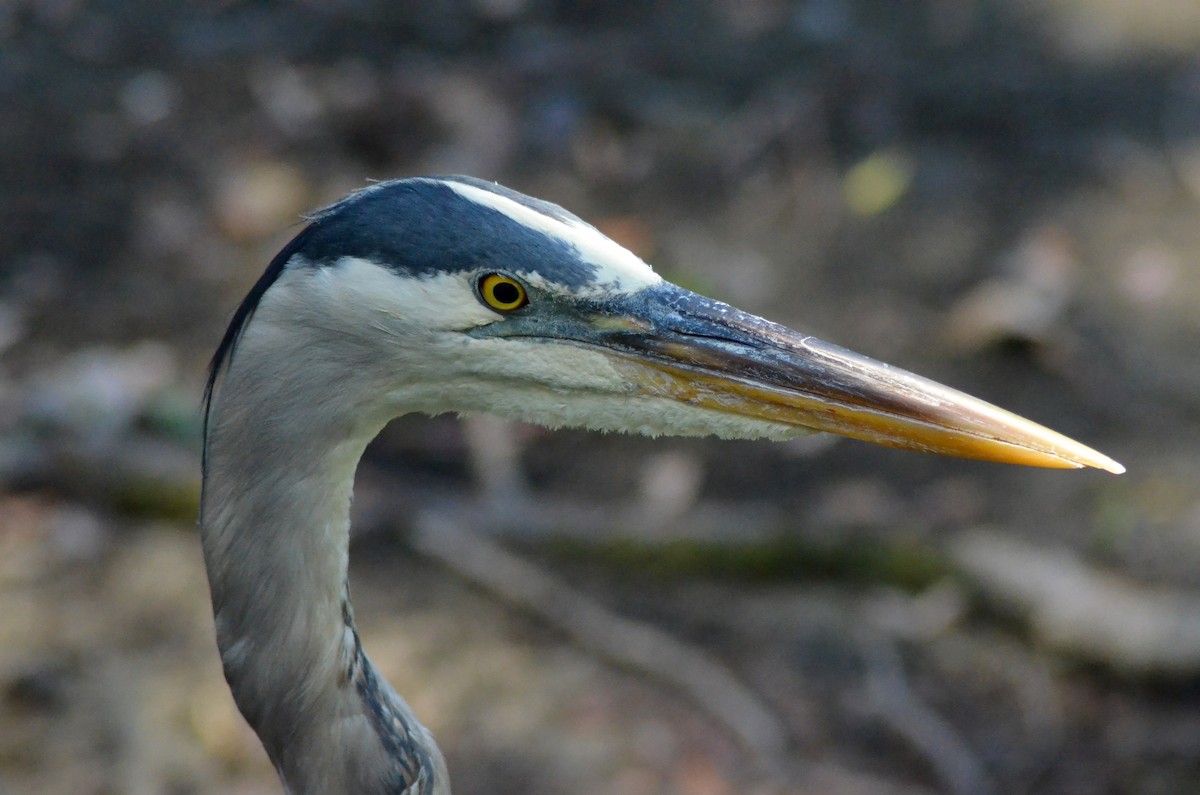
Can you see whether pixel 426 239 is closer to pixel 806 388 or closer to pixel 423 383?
pixel 423 383

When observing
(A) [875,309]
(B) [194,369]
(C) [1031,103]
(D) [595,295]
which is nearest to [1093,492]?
(A) [875,309]

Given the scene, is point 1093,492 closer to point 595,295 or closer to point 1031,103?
point 1031,103

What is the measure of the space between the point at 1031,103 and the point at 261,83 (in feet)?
10.3

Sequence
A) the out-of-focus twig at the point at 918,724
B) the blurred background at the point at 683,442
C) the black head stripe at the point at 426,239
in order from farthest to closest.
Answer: the blurred background at the point at 683,442 < the out-of-focus twig at the point at 918,724 < the black head stripe at the point at 426,239

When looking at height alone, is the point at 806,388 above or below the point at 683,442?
below

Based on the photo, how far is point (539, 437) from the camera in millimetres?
3691

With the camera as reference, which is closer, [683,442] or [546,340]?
[546,340]

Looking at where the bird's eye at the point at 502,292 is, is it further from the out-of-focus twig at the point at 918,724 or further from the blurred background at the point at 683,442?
the out-of-focus twig at the point at 918,724

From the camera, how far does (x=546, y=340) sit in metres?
1.60

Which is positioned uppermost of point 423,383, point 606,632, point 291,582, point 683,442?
point 683,442

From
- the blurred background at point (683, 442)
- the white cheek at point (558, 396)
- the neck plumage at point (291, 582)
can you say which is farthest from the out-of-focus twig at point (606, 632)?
the white cheek at point (558, 396)

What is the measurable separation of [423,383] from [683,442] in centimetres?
214

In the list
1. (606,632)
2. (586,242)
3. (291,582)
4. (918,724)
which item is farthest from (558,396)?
(918,724)

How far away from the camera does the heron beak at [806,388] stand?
5.26 ft
